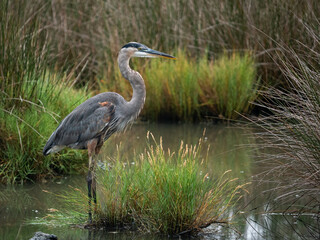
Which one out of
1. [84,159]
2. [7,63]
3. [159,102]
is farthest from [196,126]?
[7,63]

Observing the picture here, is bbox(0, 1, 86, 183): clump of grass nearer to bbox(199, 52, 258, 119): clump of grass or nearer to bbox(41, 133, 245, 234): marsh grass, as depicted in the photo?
bbox(41, 133, 245, 234): marsh grass

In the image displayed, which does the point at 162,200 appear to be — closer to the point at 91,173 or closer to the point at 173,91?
the point at 91,173

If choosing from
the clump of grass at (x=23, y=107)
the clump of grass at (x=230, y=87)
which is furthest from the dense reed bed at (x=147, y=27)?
the clump of grass at (x=23, y=107)

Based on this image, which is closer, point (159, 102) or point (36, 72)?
point (36, 72)

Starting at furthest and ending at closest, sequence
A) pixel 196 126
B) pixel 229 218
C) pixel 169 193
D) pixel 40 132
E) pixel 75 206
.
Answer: pixel 196 126, pixel 40 132, pixel 75 206, pixel 229 218, pixel 169 193

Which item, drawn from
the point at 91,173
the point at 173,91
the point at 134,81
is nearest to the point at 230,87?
the point at 173,91

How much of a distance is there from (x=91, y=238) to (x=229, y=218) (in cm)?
121

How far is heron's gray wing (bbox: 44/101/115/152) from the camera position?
564cm

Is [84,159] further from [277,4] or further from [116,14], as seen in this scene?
[116,14]

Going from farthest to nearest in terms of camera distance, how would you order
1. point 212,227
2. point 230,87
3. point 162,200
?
point 230,87 < point 212,227 < point 162,200

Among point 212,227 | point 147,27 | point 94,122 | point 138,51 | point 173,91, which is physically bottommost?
→ point 212,227

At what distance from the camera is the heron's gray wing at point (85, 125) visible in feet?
18.5

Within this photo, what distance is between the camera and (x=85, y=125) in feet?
18.6

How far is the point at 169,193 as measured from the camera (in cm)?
455
